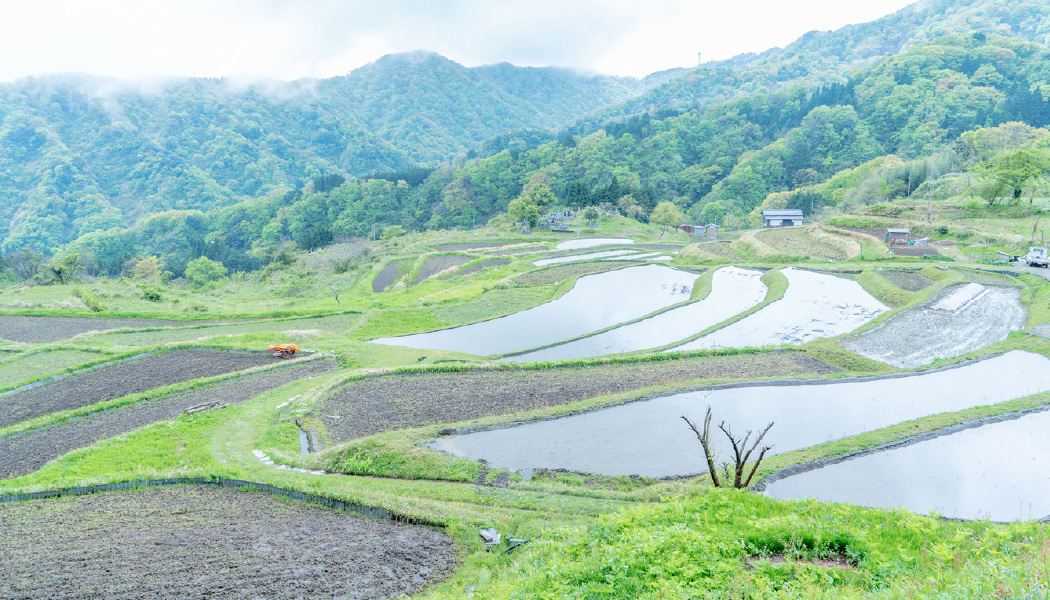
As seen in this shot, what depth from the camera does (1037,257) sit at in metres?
34.2

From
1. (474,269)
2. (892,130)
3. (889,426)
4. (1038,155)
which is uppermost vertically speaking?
(892,130)

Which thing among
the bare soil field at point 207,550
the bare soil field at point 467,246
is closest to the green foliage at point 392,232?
the bare soil field at point 467,246

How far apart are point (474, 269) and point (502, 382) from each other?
105 feet

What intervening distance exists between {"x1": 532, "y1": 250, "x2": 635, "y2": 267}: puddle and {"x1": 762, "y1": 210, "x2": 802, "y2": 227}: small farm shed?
3039 centimetres

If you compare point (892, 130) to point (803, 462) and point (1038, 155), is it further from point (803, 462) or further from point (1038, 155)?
point (803, 462)

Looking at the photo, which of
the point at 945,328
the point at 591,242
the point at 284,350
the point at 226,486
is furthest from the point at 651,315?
the point at 591,242

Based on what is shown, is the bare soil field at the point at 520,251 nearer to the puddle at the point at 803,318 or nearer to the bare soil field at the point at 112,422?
the puddle at the point at 803,318

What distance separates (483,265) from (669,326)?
2704cm

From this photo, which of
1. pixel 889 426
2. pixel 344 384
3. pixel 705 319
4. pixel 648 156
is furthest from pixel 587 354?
pixel 648 156

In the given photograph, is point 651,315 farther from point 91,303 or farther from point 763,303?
point 91,303

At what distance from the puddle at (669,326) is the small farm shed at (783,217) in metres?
43.8

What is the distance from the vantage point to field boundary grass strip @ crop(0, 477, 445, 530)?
11062mm

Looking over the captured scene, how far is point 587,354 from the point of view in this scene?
2412 centimetres

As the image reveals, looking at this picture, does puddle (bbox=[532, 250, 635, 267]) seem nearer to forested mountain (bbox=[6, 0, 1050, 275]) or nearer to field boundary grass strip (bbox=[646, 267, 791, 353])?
field boundary grass strip (bbox=[646, 267, 791, 353])
